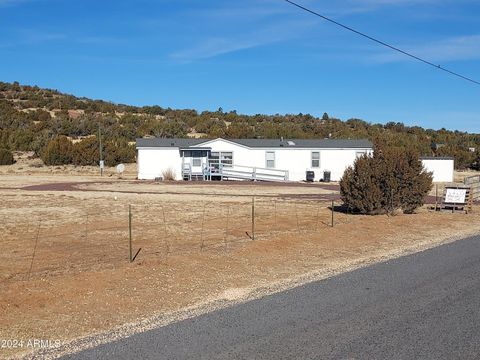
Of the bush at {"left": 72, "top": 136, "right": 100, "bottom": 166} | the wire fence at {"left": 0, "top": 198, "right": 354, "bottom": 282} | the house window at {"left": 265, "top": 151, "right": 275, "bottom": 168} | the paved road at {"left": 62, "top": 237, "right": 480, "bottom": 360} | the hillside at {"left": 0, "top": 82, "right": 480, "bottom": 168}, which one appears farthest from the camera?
the hillside at {"left": 0, "top": 82, "right": 480, "bottom": 168}

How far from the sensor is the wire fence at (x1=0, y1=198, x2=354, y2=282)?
1252 centimetres

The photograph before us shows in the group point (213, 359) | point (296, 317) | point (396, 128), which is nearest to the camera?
point (213, 359)

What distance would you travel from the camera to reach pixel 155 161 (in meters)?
49.1

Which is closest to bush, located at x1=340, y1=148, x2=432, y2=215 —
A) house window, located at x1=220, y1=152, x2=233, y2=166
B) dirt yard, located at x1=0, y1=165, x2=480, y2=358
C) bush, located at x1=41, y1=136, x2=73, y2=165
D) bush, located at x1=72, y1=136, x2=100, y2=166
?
dirt yard, located at x1=0, y1=165, x2=480, y2=358

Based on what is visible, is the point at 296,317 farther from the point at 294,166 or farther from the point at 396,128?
the point at 396,128

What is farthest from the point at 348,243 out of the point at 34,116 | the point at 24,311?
the point at 34,116

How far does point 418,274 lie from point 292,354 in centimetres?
535

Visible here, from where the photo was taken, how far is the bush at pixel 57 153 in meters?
64.9

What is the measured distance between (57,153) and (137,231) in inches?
1995

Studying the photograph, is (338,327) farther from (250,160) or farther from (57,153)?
(57,153)

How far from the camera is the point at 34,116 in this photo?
9400 centimetres

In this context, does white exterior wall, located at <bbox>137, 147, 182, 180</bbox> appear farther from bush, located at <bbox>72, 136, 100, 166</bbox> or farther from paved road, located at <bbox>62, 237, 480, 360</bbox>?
paved road, located at <bbox>62, 237, 480, 360</bbox>

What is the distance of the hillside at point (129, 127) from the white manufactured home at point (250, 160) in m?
9.09

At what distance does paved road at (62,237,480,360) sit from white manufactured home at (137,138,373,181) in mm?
39569
